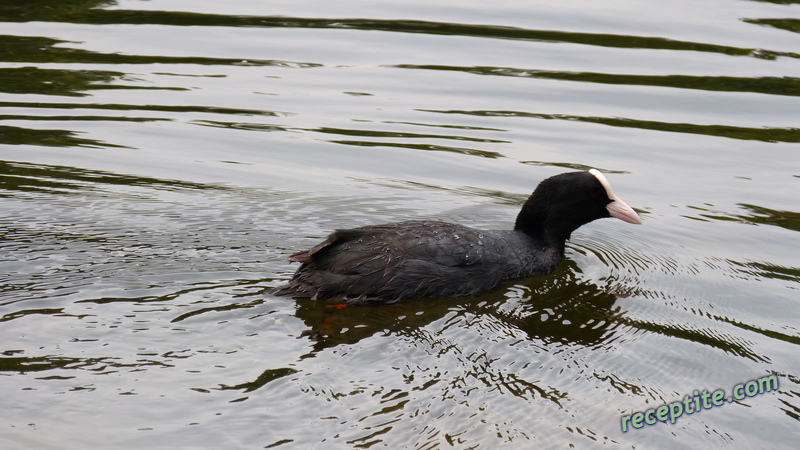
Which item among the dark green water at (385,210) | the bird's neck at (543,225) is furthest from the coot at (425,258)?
the dark green water at (385,210)

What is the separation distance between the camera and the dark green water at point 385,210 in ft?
17.6

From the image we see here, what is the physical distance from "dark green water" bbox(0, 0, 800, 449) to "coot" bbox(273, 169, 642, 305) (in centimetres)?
13

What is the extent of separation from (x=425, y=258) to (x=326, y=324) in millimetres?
952

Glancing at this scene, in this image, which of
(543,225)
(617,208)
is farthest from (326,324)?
(617,208)

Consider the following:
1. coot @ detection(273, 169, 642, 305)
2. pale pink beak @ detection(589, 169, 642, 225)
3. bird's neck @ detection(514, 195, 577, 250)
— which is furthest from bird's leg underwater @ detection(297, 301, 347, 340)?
pale pink beak @ detection(589, 169, 642, 225)

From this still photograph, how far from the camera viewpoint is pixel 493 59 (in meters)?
12.9

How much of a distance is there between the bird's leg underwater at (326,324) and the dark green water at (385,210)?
0.20 ft

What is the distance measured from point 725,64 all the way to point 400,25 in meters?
4.36

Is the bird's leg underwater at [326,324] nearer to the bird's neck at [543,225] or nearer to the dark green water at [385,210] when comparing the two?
the dark green water at [385,210]

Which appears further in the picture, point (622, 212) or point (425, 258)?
point (622, 212)

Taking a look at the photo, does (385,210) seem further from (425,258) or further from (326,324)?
(326,324)

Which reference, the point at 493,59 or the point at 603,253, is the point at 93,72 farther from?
the point at 603,253

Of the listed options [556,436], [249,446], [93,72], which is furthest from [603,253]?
[93,72]

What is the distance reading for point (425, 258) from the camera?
7.02 metres
